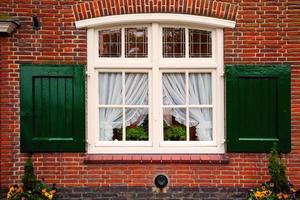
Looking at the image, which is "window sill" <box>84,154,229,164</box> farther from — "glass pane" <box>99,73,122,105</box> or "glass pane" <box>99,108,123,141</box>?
"glass pane" <box>99,73,122,105</box>

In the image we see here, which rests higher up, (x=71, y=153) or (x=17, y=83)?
(x=17, y=83)

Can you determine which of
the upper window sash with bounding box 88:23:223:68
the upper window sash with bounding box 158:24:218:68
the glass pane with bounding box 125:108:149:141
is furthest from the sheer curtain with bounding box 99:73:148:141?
the upper window sash with bounding box 158:24:218:68

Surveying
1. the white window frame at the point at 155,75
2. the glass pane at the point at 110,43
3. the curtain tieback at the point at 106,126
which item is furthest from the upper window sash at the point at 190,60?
the curtain tieback at the point at 106,126

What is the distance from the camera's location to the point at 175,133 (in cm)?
759

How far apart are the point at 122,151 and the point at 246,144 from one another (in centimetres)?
201

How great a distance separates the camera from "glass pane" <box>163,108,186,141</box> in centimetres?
760

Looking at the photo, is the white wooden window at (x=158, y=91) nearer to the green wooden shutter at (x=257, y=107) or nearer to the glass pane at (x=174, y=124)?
the glass pane at (x=174, y=124)

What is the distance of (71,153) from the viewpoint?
24.3 feet

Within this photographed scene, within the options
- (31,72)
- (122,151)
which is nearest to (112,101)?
(122,151)

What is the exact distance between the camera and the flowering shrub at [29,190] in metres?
6.93

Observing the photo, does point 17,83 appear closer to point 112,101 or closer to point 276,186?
point 112,101

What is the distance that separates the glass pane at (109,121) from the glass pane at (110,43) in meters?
0.93

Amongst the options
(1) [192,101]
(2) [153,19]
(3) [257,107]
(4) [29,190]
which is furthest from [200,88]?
(4) [29,190]

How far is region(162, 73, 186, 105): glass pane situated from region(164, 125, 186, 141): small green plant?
0.42 meters
